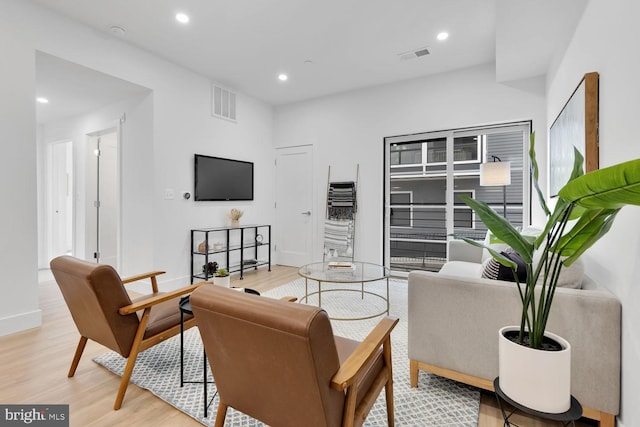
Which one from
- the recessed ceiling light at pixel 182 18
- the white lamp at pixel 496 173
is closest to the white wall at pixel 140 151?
the recessed ceiling light at pixel 182 18

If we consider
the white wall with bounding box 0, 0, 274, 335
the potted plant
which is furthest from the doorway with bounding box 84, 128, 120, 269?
the potted plant

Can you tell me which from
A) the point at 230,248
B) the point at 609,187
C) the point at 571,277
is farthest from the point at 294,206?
the point at 609,187

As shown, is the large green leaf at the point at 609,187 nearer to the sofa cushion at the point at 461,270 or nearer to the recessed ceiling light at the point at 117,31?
the sofa cushion at the point at 461,270

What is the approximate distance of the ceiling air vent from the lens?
3594 millimetres

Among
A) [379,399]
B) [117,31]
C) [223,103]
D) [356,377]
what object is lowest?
[379,399]

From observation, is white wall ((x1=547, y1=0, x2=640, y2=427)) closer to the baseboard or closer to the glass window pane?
the glass window pane

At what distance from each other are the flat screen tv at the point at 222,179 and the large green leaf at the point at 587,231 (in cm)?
399

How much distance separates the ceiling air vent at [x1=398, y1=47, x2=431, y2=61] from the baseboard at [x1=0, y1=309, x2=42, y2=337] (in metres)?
4.57

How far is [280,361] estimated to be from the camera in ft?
3.35

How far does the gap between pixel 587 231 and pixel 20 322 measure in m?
4.02

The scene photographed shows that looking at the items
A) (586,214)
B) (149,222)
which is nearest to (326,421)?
(586,214)

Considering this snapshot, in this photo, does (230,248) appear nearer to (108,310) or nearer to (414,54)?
(108,310)

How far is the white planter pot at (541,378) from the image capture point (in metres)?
1.17

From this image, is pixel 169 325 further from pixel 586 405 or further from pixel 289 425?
pixel 586 405
